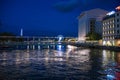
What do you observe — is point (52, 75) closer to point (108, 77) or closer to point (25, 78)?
point (25, 78)

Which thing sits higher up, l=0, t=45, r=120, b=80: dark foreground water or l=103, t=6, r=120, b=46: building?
l=103, t=6, r=120, b=46: building

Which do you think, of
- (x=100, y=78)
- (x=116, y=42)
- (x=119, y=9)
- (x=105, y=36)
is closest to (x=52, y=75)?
(x=100, y=78)

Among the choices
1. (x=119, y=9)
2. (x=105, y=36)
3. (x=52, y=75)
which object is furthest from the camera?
(x=105, y=36)

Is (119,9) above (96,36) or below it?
above

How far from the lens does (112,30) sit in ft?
456

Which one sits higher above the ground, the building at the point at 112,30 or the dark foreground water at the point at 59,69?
the building at the point at 112,30

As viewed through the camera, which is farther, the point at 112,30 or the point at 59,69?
the point at 112,30

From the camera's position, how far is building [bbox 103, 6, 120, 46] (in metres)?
132

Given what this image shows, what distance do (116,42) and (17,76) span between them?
3919 inches

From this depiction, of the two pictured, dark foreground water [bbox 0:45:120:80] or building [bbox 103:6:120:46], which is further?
building [bbox 103:6:120:46]

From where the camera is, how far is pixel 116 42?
420 ft

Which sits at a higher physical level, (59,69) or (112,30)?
(112,30)

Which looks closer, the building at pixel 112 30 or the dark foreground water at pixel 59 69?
the dark foreground water at pixel 59 69

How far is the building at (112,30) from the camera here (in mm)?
131500
